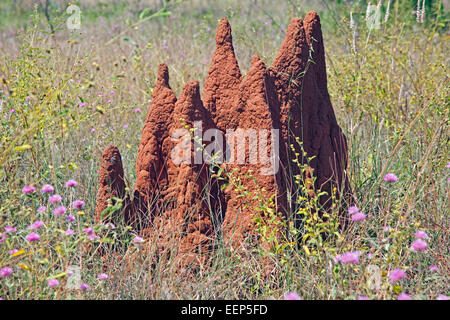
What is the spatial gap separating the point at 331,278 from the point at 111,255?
125cm

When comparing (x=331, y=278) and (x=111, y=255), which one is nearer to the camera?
(x=331, y=278)

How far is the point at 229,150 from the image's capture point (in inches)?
121

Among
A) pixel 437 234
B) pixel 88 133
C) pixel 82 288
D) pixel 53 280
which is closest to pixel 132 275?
pixel 82 288

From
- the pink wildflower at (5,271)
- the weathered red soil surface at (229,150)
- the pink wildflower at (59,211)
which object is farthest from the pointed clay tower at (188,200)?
the pink wildflower at (5,271)

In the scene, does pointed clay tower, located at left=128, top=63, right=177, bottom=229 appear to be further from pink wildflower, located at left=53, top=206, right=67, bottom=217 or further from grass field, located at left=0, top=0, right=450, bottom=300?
pink wildflower, located at left=53, top=206, right=67, bottom=217

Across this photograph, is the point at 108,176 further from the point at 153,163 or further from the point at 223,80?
the point at 223,80

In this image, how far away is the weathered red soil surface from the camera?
295cm
